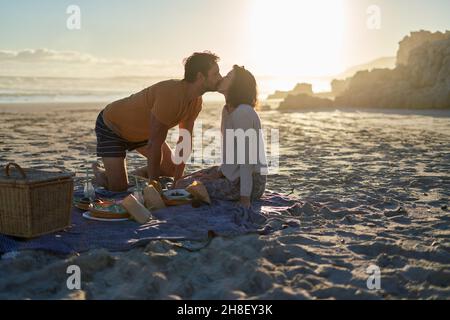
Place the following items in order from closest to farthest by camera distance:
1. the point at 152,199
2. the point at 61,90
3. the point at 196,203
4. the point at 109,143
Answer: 1. the point at 152,199
2. the point at 196,203
3. the point at 109,143
4. the point at 61,90

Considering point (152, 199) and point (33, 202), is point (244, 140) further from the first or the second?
point (33, 202)

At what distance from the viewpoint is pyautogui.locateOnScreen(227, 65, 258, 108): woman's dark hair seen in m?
4.71

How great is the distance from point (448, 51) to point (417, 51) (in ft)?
6.74

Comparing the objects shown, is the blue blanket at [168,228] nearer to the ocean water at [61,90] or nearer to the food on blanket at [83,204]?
the food on blanket at [83,204]

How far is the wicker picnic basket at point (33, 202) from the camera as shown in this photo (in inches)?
148

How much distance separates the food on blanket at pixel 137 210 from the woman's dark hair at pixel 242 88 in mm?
1314

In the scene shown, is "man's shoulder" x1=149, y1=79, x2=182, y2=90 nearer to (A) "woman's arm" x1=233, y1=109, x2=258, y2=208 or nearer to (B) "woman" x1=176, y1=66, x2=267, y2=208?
(B) "woman" x1=176, y1=66, x2=267, y2=208

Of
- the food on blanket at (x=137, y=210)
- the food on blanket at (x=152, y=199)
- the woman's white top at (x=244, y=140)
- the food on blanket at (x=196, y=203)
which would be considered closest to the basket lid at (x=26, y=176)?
the food on blanket at (x=137, y=210)

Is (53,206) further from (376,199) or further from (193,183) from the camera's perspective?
(376,199)

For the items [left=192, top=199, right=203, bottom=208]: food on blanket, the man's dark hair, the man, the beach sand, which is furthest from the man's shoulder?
the beach sand

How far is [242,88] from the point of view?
186 inches

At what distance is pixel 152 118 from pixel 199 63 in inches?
29.9

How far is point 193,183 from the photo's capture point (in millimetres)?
5090

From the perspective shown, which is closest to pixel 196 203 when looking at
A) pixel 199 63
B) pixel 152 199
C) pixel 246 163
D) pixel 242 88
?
pixel 152 199
